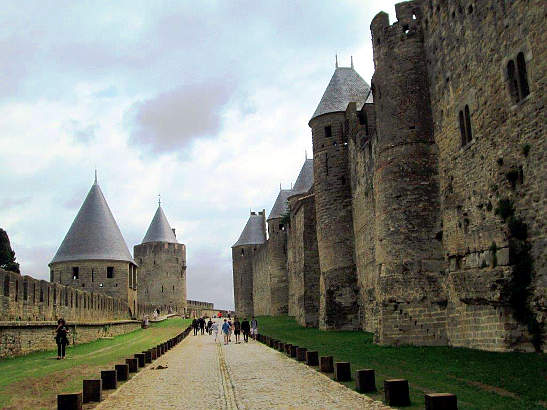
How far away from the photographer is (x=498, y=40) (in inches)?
533

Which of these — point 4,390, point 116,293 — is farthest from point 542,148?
point 116,293

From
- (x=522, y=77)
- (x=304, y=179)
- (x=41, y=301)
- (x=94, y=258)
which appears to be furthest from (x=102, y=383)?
(x=304, y=179)

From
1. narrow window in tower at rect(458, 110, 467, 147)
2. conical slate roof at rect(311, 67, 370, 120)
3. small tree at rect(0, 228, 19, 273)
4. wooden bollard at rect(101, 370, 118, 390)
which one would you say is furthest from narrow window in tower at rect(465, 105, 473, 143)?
small tree at rect(0, 228, 19, 273)

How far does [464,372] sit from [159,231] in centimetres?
6194

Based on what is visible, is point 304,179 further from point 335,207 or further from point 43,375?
point 43,375

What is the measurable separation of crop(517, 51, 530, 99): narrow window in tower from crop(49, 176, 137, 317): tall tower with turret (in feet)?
119

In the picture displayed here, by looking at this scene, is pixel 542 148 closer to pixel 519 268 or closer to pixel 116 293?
pixel 519 268

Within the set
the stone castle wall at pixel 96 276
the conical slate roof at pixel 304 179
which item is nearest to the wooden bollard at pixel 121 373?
the stone castle wall at pixel 96 276

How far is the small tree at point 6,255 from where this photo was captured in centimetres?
4548

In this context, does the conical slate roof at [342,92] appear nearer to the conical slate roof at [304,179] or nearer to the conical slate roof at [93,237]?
the conical slate roof at [304,179]

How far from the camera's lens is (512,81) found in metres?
13.2

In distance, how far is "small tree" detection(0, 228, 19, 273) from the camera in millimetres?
45478

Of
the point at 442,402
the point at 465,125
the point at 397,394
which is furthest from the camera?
the point at 465,125

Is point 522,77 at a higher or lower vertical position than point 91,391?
higher
